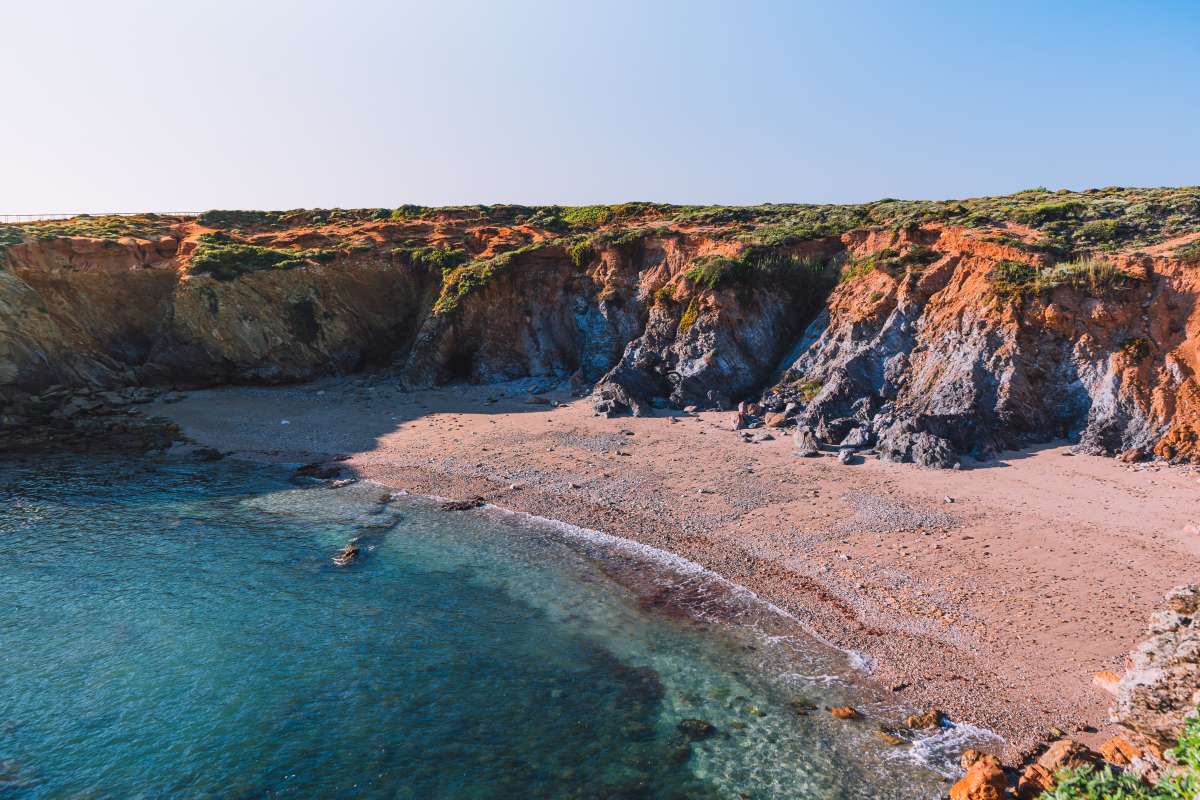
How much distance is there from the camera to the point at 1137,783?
7.94 meters

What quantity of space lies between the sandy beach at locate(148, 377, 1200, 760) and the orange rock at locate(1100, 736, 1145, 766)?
2.89 feet

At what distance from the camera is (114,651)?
1401 centimetres

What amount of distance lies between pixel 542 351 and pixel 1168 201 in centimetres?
2902

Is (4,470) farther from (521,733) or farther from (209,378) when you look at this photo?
(521,733)

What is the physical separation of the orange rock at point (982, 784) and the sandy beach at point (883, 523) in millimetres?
1107

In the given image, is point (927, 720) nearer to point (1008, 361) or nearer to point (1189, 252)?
point (1008, 361)

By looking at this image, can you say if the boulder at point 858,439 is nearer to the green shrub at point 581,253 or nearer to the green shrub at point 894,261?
the green shrub at point 894,261

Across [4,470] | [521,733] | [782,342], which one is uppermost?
[782,342]

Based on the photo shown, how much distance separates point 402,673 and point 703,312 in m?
22.2

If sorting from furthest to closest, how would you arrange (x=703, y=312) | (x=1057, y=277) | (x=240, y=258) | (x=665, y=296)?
1. (x=240, y=258)
2. (x=665, y=296)
3. (x=703, y=312)
4. (x=1057, y=277)

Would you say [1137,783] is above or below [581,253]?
below

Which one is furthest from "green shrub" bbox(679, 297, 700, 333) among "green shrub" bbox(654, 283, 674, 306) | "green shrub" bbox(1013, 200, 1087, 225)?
"green shrub" bbox(1013, 200, 1087, 225)

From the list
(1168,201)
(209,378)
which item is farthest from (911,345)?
(209,378)

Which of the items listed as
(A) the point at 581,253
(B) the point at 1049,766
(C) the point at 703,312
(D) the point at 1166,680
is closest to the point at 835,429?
(C) the point at 703,312
